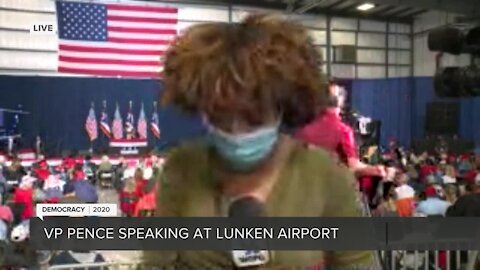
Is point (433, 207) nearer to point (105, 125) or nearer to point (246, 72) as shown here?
point (246, 72)

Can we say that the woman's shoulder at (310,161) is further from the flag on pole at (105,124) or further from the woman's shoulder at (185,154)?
the flag on pole at (105,124)

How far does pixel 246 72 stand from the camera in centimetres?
79

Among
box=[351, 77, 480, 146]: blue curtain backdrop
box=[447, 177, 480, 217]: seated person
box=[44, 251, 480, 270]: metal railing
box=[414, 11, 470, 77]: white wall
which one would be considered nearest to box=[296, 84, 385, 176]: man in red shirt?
box=[44, 251, 480, 270]: metal railing

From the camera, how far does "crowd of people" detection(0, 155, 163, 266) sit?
4.01 meters

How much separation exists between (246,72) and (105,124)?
1687 centimetres

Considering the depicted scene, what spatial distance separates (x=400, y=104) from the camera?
20.2 meters

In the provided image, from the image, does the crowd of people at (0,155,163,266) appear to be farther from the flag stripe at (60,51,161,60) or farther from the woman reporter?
the flag stripe at (60,51,161,60)

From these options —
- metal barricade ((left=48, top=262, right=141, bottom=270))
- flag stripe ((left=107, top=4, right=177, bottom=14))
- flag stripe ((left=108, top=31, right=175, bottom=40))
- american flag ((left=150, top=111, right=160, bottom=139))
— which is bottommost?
american flag ((left=150, top=111, right=160, bottom=139))

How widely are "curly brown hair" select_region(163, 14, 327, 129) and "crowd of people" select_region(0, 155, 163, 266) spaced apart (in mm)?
184

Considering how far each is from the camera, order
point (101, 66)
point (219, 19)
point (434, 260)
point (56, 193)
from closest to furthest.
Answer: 1. point (434, 260)
2. point (56, 193)
3. point (101, 66)
4. point (219, 19)

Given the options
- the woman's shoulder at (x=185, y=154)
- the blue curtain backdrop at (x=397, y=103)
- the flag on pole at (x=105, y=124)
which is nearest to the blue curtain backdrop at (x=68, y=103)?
the flag on pole at (x=105, y=124)

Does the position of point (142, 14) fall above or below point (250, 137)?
above

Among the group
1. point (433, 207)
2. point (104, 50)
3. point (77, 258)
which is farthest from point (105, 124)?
point (77, 258)

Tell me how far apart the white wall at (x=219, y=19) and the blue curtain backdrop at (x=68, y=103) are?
1.80 ft
